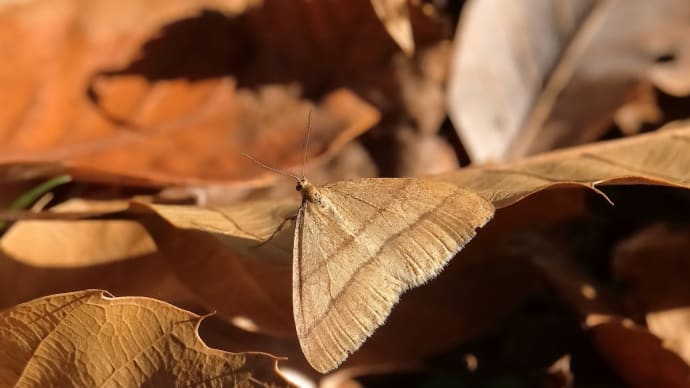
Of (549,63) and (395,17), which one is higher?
(395,17)

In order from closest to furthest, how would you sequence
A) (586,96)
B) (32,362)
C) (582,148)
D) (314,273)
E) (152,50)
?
(32,362)
(314,273)
(582,148)
(586,96)
(152,50)

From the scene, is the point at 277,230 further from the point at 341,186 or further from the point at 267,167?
the point at 267,167

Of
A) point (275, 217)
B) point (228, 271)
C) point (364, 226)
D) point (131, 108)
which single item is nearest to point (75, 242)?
point (228, 271)

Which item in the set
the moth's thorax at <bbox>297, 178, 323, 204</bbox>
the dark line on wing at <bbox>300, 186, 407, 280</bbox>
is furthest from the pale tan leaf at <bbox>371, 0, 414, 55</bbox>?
the dark line on wing at <bbox>300, 186, 407, 280</bbox>

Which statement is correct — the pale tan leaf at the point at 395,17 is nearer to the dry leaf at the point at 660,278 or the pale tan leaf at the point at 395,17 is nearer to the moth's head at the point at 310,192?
the moth's head at the point at 310,192

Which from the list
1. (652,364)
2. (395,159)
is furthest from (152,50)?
(652,364)

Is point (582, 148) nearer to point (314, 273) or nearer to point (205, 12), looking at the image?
point (314, 273)

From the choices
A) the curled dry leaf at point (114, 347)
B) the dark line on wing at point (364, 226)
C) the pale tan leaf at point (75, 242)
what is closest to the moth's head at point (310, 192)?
the dark line on wing at point (364, 226)

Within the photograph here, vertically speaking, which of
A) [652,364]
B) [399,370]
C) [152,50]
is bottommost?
[652,364]
